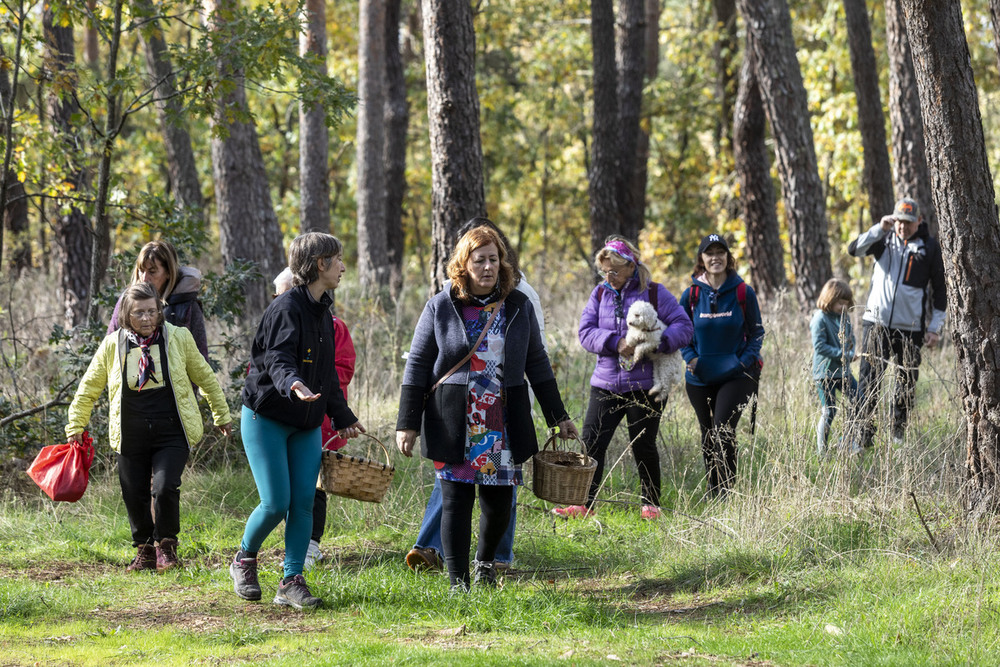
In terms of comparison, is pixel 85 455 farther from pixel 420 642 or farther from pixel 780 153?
pixel 780 153

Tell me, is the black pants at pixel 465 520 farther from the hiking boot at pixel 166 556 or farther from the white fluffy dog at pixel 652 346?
the hiking boot at pixel 166 556

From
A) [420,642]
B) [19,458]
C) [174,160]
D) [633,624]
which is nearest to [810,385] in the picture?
[633,624]

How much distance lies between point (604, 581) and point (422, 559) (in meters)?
1.09

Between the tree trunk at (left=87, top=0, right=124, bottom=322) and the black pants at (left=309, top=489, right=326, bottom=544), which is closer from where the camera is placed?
the black pants at (left=309, top=489, right=326, bottom=544)

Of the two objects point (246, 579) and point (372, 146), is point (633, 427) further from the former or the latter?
point (372, 146)

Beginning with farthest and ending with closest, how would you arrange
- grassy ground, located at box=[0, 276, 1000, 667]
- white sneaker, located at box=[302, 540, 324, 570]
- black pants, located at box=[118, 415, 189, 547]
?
white sneaker, located at box=[302, 540, 324, 570] < black pants, located at box=[118, 415, 189, 547] < grassy ground, located at box=[0, 276, 1000, 667]

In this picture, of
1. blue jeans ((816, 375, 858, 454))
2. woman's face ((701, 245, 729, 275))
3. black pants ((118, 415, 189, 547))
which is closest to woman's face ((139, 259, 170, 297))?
black pants ((118, 415, 189, 547))

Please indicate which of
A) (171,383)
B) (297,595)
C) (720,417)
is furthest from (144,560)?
(720,417)

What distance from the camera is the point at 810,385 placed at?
8.37 metres

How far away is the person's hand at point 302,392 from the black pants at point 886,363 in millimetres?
3652

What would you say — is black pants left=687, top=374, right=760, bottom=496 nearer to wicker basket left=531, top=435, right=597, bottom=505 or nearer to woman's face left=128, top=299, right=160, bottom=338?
wicker basket left=531, top=435, right=597, bottom=505

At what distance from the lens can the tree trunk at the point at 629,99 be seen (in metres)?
16.1

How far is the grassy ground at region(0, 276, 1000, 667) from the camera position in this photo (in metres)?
4.67

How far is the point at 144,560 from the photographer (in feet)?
21.0
